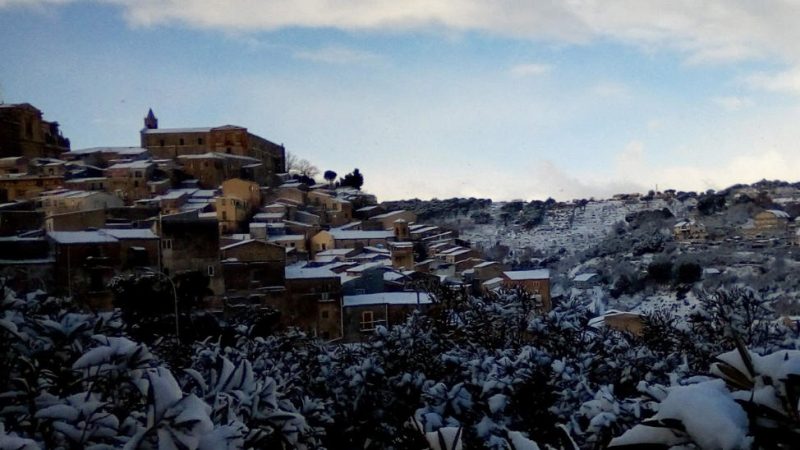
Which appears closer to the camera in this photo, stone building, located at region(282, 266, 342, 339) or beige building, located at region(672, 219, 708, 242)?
stone building, located at region(282, 266, 342, 339)

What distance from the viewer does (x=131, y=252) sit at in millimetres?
29391

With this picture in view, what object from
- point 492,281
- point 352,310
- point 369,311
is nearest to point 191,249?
point 352,310

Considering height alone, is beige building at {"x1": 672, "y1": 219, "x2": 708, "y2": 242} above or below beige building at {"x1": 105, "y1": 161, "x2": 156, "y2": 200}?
below

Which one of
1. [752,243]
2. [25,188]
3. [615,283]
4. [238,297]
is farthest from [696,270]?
[25,188]

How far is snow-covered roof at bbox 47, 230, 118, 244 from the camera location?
87.6 ft

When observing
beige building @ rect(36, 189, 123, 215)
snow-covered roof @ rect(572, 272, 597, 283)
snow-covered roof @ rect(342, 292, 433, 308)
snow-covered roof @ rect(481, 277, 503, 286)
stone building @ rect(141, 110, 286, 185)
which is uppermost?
stone building @ rect(141, 110, 286, 185)

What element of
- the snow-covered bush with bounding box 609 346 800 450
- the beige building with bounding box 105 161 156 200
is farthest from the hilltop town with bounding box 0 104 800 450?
the beige building with bounding box 105 161 156 200

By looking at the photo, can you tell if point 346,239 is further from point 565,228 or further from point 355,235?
point 565,228

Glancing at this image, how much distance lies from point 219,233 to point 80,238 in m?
7.82

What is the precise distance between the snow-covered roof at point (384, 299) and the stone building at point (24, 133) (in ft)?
124

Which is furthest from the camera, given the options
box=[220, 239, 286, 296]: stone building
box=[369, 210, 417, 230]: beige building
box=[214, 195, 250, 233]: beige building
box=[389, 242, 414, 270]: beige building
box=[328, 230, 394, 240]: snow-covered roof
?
box=[369, 210, 417, 230]: beige building

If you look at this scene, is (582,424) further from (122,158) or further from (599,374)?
(122,158)

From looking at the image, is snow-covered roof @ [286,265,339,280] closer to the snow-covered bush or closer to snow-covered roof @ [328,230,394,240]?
snow-covered roof @ [328,230,394,240]

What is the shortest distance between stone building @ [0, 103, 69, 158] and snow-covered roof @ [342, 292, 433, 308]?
37.7 metres
